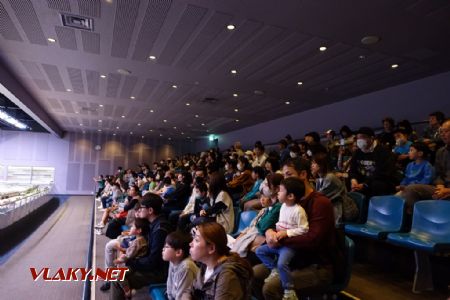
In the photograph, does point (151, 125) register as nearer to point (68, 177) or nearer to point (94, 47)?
point (68, 177)

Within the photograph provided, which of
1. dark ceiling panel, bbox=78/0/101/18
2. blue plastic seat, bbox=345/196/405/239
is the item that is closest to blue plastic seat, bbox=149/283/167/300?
blue plastic seat, bbox=345/196/405/239

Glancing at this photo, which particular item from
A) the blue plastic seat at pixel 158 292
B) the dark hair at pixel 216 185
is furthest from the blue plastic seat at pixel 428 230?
the blue plastic seat at pixel 158 292

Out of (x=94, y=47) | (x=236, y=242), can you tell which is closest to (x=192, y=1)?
(x=94, y=47)

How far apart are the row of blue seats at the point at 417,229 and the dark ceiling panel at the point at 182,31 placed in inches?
132

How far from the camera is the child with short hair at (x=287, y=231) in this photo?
6.63 ft

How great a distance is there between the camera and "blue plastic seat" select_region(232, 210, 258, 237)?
328cm

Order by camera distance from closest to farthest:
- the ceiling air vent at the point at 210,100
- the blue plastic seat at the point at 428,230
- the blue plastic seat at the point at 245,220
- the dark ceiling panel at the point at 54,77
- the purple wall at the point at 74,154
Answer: the blue plastic seat at the point at 428,230 < the blue plastic seat at the point at 245,220 < the dark ceiling panel at the point at 54,77 < the ceiling air vent at the point at 210,100 < the purple wall at the point at 74,154

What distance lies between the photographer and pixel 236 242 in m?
2.62

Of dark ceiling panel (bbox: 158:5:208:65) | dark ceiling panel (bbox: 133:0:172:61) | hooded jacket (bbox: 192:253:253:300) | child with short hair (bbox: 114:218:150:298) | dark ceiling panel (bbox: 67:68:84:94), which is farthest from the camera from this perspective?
dark ceiling panel (bbox: 67:68:84:94)

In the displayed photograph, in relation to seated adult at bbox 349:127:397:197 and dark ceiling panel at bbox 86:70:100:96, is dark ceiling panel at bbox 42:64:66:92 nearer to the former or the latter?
dark ceiling panel at bbox 86:70:100:96

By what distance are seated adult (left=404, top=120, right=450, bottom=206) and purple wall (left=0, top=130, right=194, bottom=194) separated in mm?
18051

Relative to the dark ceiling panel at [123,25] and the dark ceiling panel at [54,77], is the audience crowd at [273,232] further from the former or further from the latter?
the dark ceiling panel at [54,77]

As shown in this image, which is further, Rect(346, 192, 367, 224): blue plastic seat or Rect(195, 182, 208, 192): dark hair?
Rect(195, 182, 208, 192): dark hair

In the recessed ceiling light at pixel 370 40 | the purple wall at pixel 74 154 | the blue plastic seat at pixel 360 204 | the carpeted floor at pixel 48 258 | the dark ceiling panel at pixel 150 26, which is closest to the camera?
the blue plastic seat at pixel 360 204
